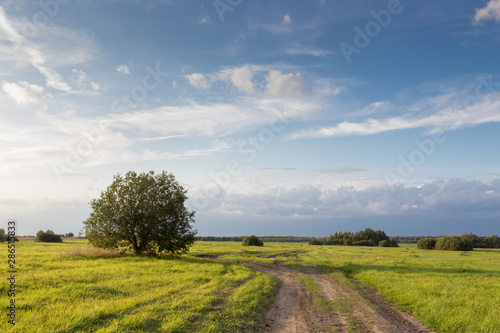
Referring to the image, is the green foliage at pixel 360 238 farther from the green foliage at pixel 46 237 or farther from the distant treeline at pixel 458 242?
the green foliage at pixel 46 237

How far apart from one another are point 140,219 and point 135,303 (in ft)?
76.9

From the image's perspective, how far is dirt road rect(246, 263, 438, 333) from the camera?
1146 cm

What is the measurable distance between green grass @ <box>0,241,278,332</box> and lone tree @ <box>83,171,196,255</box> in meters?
13.3

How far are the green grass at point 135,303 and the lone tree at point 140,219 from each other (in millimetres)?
13256

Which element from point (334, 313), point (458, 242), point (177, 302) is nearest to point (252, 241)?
point (458, 242)

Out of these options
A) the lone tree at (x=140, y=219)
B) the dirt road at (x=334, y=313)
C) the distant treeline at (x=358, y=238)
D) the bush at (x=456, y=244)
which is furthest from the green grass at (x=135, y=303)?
the distant treeline at (x=358, y=238)

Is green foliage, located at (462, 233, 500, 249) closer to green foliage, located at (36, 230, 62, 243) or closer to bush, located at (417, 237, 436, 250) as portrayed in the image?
bush, located at (417, 237, 436, 250)

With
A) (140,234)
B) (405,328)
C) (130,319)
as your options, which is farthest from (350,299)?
(140,234)

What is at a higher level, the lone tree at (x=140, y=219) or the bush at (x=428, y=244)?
the lone tree at (x=140, y=219)

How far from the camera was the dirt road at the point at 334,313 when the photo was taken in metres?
11.5

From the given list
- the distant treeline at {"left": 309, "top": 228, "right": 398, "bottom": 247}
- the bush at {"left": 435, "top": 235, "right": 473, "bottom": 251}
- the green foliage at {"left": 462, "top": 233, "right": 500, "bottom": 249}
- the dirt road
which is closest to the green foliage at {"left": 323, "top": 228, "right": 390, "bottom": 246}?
the distant treeline at {"left": 309, "top": 228, "right": 398, "bottom": 247}

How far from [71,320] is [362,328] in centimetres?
1094

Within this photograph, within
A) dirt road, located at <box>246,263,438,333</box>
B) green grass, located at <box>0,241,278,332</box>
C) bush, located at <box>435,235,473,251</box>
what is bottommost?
bush, located at <box>435,235,473,251</box>

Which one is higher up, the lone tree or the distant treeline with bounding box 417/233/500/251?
the lone tree
